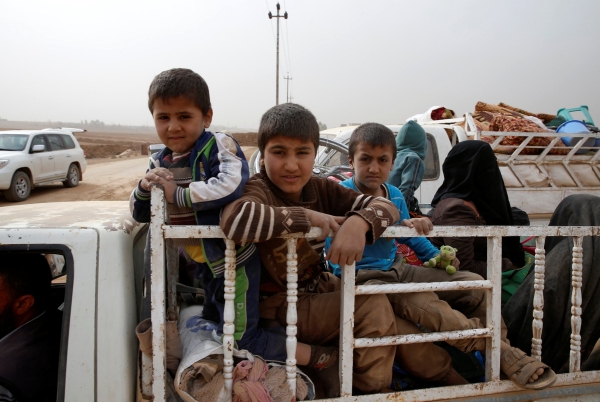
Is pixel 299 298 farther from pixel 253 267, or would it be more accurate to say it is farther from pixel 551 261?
pixel 551 261

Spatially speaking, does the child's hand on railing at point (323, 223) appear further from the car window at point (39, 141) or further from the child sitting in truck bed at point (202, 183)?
the car window at point (39, 141)

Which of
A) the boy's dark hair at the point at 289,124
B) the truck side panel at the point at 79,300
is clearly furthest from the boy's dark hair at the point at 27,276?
the boy's dark hair at the point at 289,124

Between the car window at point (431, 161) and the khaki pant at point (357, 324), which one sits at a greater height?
the car window at point (431, 161)

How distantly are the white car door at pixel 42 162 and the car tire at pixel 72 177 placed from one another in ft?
3.29

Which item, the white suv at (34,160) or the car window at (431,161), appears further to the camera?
the white suv at (34,160)

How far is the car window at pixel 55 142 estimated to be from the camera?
13.7 meters

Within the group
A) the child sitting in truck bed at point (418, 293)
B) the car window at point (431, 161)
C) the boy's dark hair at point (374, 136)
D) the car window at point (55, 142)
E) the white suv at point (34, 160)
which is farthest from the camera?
the car window at point (55, 142)

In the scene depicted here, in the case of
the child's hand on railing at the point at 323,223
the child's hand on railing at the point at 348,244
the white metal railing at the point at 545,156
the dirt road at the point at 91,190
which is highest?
the white metal railing at the point at 545,156

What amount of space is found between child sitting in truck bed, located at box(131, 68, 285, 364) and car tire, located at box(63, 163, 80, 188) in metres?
15.0

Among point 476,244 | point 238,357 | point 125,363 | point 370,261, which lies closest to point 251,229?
point 238,357

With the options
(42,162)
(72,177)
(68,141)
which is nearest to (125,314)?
(42,162)

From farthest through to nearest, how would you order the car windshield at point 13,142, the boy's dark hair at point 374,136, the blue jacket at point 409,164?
the car windshield at point 13,142 < the blue jacket at point 409,164 < the boy's dark hair at point 374,136

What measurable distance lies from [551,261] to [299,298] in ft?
4.11

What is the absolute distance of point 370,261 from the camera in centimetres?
200
